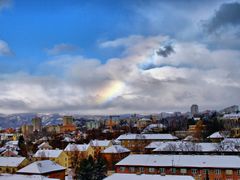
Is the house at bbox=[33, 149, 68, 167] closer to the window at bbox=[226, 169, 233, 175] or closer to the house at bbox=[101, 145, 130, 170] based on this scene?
the house at bbox=[101, 145, 130, 170]

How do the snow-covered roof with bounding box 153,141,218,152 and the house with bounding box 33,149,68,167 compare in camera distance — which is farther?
the house with bounding box 33,149,68,167

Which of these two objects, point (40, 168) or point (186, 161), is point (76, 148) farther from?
point (186, 161)

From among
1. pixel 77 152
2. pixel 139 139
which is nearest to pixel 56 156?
pixel 77 152

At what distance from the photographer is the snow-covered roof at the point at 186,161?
41469 millimetres

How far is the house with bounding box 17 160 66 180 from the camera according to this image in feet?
141

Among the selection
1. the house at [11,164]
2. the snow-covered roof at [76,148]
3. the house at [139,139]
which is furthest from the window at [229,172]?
the house at [139,139]

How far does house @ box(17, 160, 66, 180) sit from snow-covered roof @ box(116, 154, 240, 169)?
8329 millimetres

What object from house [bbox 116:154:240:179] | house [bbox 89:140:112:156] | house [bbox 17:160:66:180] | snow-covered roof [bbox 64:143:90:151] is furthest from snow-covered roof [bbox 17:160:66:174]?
house [bbox 89:140:112:156]

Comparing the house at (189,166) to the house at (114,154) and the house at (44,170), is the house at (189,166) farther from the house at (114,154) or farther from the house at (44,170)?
the house at (114,154)

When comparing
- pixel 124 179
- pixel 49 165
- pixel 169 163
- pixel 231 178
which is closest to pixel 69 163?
pixel 49 165

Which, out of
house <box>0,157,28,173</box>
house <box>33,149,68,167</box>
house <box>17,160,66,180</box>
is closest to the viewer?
house <box>17,160,66,180</box>

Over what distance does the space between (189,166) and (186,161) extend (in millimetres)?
1222

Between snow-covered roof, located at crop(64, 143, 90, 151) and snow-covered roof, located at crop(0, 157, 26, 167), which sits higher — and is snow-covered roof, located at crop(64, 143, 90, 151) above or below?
above

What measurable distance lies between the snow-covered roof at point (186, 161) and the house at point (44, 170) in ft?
27.3
